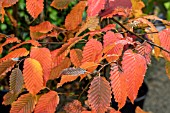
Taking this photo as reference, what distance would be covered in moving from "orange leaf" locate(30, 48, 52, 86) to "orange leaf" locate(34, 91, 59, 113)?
2.9 inches

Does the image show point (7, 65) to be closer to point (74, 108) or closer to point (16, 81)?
point (16, 81)

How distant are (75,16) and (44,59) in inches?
10.1

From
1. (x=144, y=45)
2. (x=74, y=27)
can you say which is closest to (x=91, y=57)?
(x=144, y=45)

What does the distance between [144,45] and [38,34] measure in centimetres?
50

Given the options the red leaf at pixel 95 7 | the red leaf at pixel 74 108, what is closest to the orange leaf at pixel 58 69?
the red leaf at pixel 74 108

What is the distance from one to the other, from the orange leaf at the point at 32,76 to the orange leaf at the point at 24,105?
116 mm

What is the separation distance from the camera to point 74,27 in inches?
52.0

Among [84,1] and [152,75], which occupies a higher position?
[84,1]

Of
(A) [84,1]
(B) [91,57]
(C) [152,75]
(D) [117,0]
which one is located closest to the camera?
(B) [91,57]

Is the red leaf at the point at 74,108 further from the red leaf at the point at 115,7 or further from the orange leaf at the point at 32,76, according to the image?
the red leaf at the point at 115,7

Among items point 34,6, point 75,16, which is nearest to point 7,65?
point 34,6

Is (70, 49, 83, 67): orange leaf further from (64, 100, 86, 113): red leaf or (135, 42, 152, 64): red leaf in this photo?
(135, 42, 152, 64): red leaf

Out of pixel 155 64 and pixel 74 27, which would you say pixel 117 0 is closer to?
pixel 74 27

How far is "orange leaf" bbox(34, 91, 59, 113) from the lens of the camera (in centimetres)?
112
